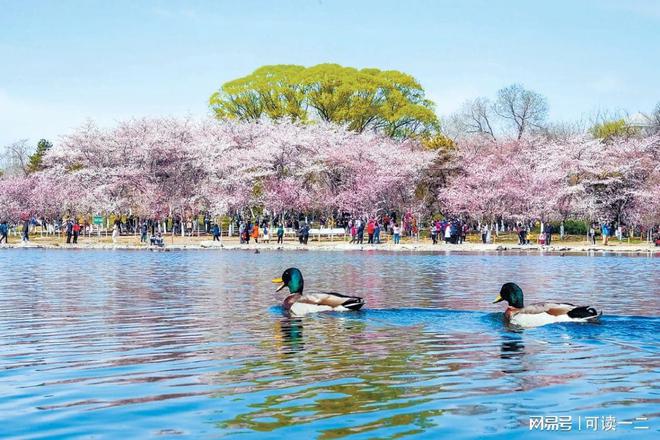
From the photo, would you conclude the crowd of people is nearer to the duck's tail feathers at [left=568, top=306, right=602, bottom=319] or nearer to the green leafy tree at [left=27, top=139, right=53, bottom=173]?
the green leafy tree at [left=27, top=139, right=53, bottom=173]

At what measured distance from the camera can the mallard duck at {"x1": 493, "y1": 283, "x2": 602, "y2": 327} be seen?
14.0 m

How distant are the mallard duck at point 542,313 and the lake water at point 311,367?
0.67 feet

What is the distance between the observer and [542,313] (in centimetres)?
1434

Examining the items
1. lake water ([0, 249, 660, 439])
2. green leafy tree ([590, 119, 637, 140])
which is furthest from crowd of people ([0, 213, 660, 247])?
lake water ([0, 249, 660, 439])

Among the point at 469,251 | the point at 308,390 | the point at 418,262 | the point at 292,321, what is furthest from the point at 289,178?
the point at 308,390

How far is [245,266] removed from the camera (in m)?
34.9

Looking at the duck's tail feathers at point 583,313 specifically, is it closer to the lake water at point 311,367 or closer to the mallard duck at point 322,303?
the lake water at point 311,367

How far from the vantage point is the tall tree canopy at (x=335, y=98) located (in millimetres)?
89688

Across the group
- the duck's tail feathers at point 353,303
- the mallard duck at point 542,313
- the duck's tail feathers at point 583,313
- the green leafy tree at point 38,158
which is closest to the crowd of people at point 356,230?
the green leafy tree at point 38,158

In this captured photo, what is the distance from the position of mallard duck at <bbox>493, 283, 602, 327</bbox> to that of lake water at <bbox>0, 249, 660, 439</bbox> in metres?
0.20

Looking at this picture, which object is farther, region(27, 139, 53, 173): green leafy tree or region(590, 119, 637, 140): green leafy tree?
region(27, 139, 53, 173): green leafy tree

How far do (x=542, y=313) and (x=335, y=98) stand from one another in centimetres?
7594

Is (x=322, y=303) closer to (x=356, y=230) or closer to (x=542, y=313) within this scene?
(x=542, y=313)

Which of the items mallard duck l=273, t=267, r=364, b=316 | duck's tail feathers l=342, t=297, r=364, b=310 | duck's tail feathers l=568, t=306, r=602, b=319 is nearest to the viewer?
duck's tail feathers l=568, t=306, r=602, b=319
